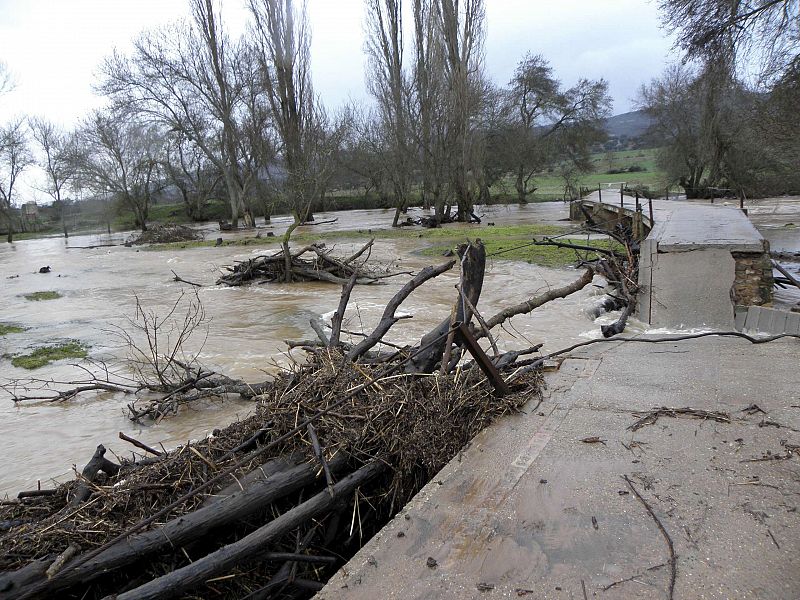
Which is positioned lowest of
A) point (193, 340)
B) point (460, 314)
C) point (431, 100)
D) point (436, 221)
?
point (193, 340)

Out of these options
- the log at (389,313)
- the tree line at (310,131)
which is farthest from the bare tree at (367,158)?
the log at (389,313)

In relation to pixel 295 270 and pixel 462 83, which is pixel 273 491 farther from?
pixel 462 83

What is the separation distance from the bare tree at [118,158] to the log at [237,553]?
132 feet

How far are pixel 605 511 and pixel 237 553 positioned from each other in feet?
5.04

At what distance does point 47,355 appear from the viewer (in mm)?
8570

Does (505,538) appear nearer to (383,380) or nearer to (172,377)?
(383,380)

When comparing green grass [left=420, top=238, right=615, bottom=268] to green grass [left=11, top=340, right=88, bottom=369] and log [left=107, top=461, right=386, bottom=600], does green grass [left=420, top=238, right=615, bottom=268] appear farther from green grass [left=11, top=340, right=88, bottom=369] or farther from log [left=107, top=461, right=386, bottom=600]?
log [left=107, top=461, right=386, bottom=600]

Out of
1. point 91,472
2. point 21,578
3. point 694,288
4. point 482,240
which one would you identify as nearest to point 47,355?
point 91,472

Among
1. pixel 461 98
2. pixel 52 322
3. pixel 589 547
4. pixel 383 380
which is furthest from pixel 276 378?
pixel 461 98

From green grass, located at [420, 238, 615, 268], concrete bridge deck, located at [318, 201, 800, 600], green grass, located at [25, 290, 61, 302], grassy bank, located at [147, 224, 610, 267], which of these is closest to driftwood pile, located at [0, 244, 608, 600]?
concrete bridge deck, located at [318, 201, 800, 600]

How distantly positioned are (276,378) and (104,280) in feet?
51.9

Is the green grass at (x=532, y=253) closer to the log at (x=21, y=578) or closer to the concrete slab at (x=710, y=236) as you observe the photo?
the concrete slab at (x=710, y=236)

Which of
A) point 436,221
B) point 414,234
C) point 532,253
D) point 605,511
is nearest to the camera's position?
point 605,511

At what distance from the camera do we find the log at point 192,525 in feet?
7.57
